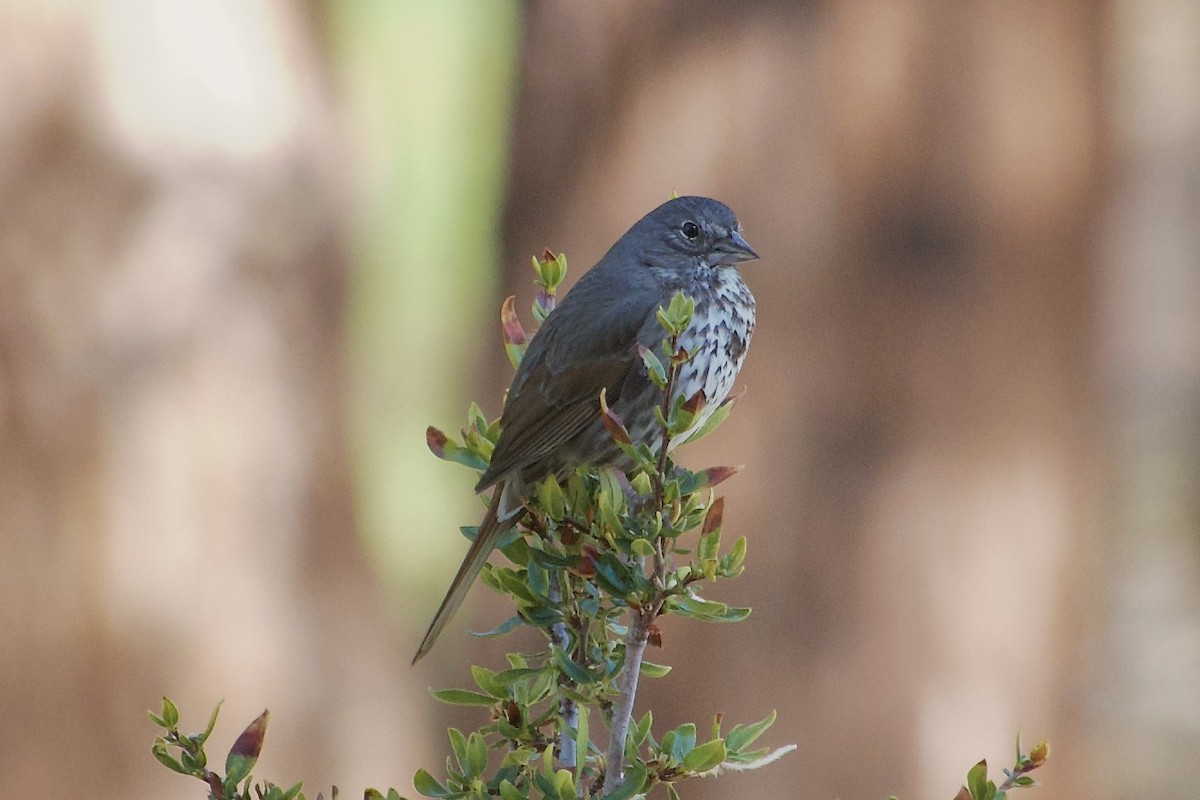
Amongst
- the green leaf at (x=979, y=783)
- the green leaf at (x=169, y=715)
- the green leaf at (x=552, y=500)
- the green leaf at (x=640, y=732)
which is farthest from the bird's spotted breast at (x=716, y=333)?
the green leaf at (x=169, y=715)

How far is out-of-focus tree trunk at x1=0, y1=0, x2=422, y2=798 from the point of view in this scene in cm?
207

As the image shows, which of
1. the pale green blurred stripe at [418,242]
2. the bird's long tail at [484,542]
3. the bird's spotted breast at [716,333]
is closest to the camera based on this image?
the bird's long tail at [484,542]

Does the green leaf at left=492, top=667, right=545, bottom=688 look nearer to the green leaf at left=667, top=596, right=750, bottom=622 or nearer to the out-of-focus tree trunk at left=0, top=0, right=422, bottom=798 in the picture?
the green leaf at left=667, top=596, right=750, bottom=622

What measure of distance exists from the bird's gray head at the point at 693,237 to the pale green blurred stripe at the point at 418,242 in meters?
0.64

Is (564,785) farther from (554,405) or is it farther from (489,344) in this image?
(489,344)

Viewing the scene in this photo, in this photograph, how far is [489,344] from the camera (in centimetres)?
231

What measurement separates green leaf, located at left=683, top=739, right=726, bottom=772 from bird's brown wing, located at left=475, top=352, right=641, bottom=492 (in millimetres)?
482

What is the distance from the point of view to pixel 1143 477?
2.85m

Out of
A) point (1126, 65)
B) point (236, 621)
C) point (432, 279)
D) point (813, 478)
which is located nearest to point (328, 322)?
point (432, 279)

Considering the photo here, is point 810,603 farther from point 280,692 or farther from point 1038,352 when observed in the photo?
point 280,692

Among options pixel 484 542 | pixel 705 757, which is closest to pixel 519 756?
pixel 705 757

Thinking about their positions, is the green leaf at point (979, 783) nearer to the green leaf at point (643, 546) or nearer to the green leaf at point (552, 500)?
the green leaf at point (643, 546)

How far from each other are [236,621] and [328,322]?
570mm

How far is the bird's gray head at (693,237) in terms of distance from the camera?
5.39ft
